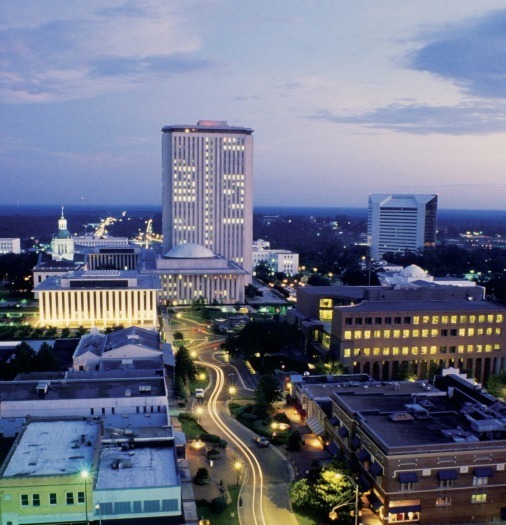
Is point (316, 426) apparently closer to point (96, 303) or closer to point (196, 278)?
point (96, 303)

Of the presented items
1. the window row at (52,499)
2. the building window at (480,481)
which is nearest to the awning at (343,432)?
the building window at (480,481)

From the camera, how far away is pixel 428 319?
284 ft

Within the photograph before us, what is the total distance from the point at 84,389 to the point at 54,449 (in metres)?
16.3

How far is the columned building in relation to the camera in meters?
A: 118

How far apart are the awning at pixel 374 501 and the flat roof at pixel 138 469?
16607mm

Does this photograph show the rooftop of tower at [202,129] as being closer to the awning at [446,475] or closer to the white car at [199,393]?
the white car at [199,393]

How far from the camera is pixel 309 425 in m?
66.2

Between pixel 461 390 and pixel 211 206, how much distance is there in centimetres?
10225

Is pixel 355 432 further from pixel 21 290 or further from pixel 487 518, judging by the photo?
pixel 21 290

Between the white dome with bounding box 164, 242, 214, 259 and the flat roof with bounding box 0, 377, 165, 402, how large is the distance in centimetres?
8035

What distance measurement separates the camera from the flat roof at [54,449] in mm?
42844

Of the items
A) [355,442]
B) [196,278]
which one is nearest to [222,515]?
[355,442]

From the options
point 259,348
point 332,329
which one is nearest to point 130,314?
point 259,348

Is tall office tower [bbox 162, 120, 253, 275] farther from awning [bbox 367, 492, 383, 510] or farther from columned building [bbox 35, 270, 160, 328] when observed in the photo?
awning [bbox 367, 492, 383, 510]
